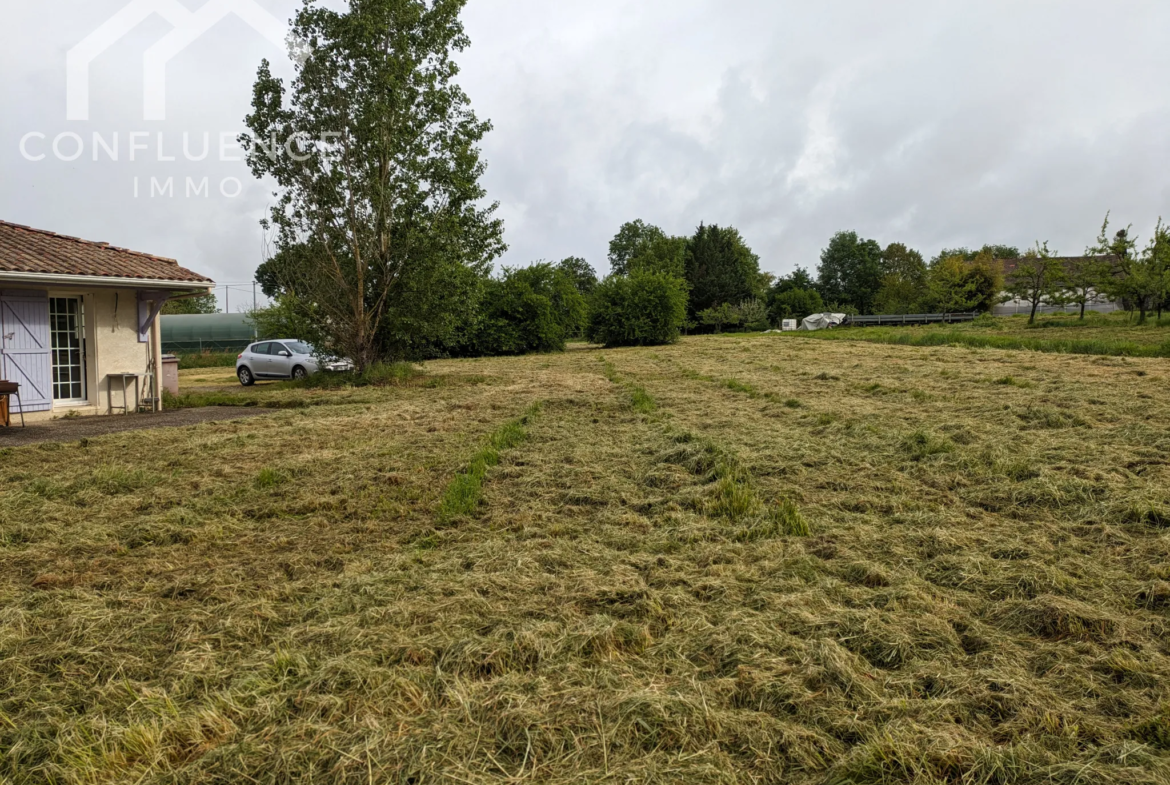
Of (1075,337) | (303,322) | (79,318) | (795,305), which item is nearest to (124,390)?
(79,318)

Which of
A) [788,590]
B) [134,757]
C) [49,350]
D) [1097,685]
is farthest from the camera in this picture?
[49,350]

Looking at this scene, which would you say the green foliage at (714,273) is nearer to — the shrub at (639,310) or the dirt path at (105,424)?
the shrub at (639,310)

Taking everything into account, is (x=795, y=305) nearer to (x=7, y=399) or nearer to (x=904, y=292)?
(x=904, y=292)

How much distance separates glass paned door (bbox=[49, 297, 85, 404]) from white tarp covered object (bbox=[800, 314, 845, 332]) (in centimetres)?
5026

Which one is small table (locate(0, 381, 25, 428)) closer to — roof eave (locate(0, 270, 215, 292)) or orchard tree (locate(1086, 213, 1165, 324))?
roof eave (locate(0, 270, 215, 292))

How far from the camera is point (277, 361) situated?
20.6m

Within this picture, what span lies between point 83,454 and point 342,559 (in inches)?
218

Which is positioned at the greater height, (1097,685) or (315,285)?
(315,285)

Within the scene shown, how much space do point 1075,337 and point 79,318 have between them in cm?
2819

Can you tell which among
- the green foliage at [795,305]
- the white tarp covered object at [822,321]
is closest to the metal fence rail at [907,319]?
the white tarp covered object at [822,321]

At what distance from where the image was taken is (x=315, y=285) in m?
16.5

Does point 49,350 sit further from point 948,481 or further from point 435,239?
point 948,481

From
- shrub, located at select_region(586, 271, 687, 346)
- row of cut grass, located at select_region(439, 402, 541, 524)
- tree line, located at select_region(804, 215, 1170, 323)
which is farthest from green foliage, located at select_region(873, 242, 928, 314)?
row of cut grass, located at select_region(439, 402, 541, 524)

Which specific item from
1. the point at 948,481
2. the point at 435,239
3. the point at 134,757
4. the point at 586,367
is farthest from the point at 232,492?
the point at 586,367
